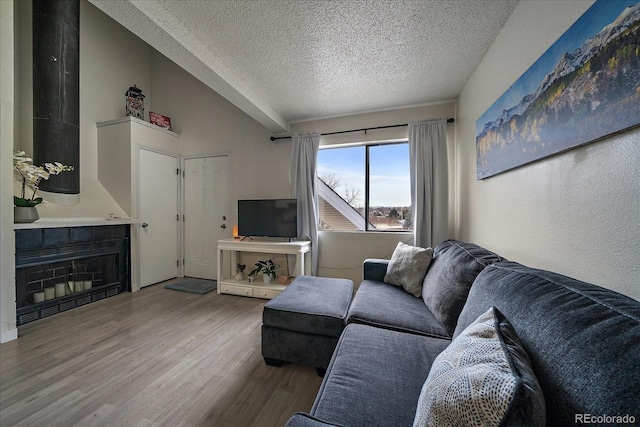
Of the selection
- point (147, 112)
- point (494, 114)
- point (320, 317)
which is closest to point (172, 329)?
point (320, 317)

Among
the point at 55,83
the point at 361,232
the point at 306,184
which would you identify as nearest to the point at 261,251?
the point at 306,184

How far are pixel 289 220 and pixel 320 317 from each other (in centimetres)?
177

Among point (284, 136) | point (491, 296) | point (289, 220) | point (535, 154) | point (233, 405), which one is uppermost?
point (284, 136)

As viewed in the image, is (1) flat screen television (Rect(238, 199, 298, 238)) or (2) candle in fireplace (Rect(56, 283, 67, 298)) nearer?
(2) candle in fireplace (Rect(56, 283, 67, 298))

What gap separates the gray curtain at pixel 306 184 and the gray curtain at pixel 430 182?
50.0 inches

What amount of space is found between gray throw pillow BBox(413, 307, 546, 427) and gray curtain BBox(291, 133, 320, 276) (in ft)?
8.11

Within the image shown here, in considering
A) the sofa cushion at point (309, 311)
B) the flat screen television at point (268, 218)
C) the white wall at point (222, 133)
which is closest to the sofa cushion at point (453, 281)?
the sofa cushion at point (309, 311)

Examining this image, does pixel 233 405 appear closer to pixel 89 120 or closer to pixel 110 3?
pixel 110 3

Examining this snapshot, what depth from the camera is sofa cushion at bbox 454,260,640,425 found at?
0.46m

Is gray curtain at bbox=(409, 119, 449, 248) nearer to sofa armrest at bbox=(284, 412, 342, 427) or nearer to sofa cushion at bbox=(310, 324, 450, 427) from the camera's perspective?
sofa cushion at bbox=(310, 324, 450, 427)

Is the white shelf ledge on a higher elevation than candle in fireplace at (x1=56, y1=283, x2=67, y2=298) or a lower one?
higher

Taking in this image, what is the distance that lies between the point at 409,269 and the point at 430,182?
1.27 meters

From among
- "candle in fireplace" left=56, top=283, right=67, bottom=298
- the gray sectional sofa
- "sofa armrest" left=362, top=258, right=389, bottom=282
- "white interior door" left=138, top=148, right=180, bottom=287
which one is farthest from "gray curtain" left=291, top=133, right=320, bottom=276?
"candle in fireplace" left=56, top=283, right=67, bottom=298

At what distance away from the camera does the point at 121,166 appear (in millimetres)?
3156
